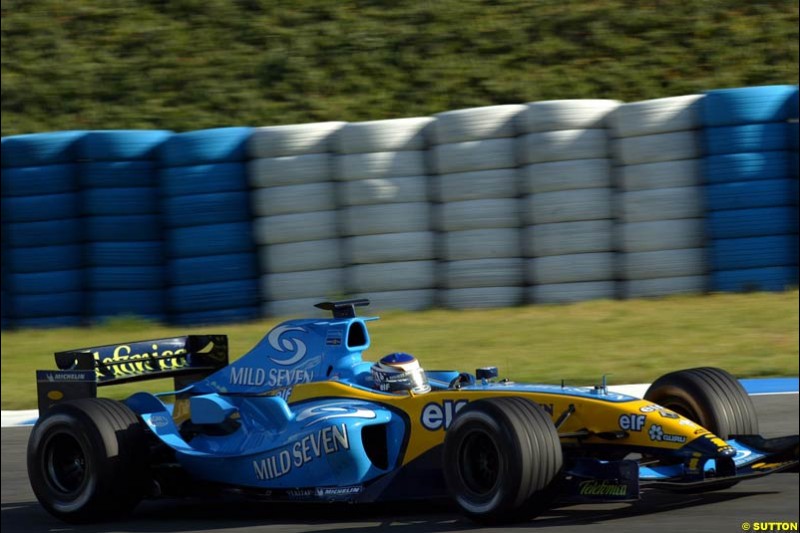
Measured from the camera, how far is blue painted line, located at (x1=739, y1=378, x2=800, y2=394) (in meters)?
10.2

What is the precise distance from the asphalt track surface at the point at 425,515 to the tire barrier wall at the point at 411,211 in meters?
5.37

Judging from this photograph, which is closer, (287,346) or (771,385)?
(287,346)

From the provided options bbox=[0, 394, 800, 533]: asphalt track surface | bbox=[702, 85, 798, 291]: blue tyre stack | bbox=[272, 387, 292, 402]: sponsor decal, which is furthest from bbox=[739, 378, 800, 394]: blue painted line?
bbox=[272, 387, 292, 402]: sponsor decal

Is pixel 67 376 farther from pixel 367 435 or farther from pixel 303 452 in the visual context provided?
pixel 367 435

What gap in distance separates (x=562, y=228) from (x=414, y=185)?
155 centimetres

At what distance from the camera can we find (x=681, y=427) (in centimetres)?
636

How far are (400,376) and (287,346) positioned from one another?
0.86 metres

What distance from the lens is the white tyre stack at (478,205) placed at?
517 inches

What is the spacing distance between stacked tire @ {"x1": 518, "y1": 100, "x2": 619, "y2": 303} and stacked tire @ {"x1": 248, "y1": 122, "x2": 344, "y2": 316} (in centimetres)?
196

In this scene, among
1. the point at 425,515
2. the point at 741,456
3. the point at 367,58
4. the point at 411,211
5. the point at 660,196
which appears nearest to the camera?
the point at 741,456

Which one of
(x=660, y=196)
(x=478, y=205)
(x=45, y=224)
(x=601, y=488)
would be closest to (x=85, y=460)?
(x=601, y=488)

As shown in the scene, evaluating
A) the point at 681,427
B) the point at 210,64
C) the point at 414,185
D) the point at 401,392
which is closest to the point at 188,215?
the point at 414,185

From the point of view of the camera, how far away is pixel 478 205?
1318 centimetres

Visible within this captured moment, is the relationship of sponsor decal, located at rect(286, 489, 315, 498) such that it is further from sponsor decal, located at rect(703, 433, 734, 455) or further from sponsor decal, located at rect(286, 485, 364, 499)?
sponsor decal, located at rect(703, 433, 734, 455)
